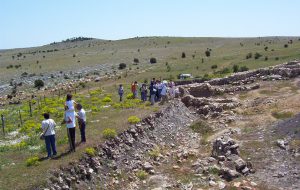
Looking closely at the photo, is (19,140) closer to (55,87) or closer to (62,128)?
(62,128)

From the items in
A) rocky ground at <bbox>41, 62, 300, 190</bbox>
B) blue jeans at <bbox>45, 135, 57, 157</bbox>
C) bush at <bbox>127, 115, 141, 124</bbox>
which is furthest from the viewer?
bush at <bbox>127, 115, 141, 124</bbox>

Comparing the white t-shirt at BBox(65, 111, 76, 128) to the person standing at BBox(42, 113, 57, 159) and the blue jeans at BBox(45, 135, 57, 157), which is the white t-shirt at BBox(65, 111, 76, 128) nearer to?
the person standing at BBox(42, 113, 57, 159)

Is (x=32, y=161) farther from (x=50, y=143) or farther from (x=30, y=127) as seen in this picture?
(x=30, y=127)

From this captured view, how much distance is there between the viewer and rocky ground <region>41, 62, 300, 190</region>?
64.5 feet

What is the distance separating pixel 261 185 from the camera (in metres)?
19.5

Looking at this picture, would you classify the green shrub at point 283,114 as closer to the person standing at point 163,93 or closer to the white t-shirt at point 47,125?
the person standing at point 163,93

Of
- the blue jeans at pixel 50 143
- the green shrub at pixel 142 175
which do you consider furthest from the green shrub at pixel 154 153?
the blue jeans at pixel 50 143

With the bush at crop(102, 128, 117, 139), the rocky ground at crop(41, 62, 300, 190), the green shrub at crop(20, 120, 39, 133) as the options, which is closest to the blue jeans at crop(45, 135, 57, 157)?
the rocky ground at crop(41, 62, 300, 190)

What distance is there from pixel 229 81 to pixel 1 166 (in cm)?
2973

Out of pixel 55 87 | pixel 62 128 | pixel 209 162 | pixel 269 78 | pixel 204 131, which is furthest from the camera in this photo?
pixel 55 87

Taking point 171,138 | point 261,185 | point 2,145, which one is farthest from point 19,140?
point 261,185

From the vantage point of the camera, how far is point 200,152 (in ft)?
82.0

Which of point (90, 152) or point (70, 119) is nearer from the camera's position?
point (70, 119)

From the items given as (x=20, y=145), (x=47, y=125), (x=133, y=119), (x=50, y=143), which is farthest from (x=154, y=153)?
(x=47, y=125)
